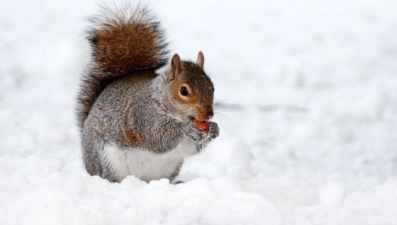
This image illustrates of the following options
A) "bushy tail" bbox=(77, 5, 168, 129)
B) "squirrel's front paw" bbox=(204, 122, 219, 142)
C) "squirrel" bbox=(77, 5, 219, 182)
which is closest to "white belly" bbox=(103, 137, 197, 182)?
"squirrel" bbox=(77, 5, 219, 182)

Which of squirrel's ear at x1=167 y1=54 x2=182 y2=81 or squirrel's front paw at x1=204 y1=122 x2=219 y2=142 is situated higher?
squirrel's ear at x1=167 y1=54 x2=182 y2=81

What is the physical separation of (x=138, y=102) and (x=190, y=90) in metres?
0.29

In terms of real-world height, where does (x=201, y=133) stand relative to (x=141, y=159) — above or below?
above

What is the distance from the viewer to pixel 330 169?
167 inches

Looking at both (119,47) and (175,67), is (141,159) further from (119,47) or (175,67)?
(119,47)

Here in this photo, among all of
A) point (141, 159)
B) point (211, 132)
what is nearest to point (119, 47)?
point (141, 159)

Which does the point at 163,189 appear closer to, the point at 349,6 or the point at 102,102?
the point at 102,102

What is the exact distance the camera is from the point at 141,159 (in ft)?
10.5

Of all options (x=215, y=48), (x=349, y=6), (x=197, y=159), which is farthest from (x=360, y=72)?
(x=197, y=159)

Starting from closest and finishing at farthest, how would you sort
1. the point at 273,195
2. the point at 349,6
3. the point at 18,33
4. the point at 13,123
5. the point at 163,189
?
the point at 163,189
the point at 273,195
the point at 13,123
the point at 18,33
the point at 349,6

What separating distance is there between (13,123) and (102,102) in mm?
1313

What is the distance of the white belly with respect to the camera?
3172mm

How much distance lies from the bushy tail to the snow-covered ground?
0.37ft

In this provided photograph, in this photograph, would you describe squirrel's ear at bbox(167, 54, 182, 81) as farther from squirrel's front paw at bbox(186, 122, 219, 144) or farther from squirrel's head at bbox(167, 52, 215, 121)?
squirrel's front paw at bbox(186, 122, 219, 144)
